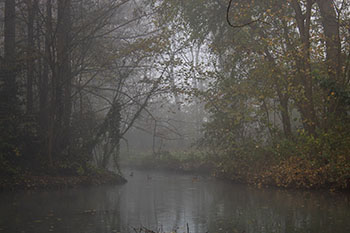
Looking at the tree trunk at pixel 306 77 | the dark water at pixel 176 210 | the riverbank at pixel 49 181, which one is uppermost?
the tree trunk at pixel 306 77

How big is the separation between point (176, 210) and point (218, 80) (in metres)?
8.67

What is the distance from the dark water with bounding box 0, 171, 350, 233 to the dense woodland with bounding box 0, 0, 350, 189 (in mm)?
1533

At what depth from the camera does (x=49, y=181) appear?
17.0 m

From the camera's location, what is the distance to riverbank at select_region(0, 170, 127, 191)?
51.9 feet

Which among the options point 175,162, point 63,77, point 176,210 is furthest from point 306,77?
point 175,162

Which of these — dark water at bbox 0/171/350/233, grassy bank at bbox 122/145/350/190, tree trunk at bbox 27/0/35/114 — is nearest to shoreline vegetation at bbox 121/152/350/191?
grassy bank at bbox 122/145/350/190

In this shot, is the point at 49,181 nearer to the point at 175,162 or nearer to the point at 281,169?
the point at 281,169

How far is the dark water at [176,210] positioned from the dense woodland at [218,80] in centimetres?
153

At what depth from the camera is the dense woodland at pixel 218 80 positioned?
15.7 metres

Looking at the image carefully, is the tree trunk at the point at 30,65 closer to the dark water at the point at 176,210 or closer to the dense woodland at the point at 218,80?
the dense woodland at the point at 218,80

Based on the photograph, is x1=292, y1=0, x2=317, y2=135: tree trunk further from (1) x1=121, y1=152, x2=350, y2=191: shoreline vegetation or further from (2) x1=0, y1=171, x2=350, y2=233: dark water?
(2) x1=0, y1=171, x2=350, y2=233: dark water

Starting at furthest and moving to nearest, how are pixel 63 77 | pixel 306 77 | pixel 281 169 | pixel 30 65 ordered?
pixel 63 77 → pixel 30 65 → pixel 281 169 → pixel 306 77

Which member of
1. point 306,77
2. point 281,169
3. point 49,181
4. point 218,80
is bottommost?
point 49,181

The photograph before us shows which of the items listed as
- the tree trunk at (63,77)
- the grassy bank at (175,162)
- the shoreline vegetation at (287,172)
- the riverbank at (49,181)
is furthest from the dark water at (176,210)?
the grassy bank at (175,162)
